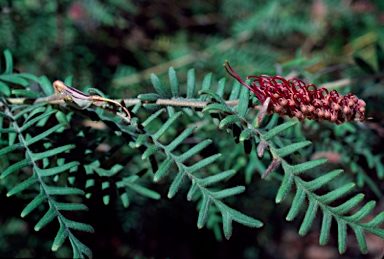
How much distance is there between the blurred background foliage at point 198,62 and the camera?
3.04 ft

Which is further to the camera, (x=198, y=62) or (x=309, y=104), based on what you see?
(x=198, y=62)

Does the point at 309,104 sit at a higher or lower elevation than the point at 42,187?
higher

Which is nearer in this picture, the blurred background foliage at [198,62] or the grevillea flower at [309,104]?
the grevillea flower at [309,104]

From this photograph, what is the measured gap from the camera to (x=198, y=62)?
4.47 feet

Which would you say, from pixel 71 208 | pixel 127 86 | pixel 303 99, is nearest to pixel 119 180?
pixel 71 208

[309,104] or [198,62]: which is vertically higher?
[309,104]

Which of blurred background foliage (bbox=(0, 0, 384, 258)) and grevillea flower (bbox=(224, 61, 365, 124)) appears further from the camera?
blurred background foliage (bbox=(0, 0, 384, 258))

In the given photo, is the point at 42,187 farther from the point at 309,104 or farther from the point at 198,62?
the point at 198,62

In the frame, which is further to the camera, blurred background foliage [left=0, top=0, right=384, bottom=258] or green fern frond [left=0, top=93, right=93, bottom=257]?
blurred background foliage [left=0, top=0, right=384, bottom=258]

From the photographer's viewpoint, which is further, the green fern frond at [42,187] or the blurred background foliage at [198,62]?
the blurred background foliage at [198,62]

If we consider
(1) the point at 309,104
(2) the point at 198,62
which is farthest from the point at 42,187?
(2) the point at 198,62

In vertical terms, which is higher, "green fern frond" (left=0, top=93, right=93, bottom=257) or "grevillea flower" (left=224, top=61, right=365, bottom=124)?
"grevillea flower" (left=224, top=61, right=365, bottom=124)

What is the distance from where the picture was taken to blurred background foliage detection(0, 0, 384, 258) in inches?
36.4

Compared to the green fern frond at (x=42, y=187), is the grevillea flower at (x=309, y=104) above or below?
above
